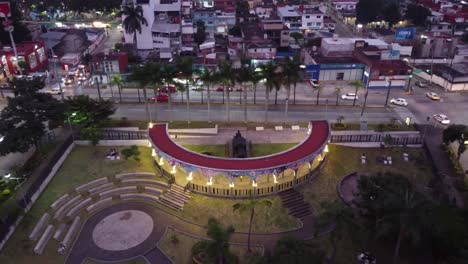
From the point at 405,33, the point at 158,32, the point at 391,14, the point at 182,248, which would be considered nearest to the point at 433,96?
the point at 405,33

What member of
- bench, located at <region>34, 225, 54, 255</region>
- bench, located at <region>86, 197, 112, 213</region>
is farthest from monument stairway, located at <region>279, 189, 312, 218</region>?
bench, located at <region>34, 225, 54, 255</region>

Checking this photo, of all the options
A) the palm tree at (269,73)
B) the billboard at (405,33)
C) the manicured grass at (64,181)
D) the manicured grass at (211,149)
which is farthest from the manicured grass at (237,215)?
the billboard at (405,33)

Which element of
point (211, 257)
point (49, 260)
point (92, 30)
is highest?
point (92, 30)

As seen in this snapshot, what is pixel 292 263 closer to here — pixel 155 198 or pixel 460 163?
pixel 155 198

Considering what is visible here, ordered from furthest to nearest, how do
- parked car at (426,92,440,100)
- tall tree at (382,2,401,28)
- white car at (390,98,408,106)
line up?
1. tall tree at (382,2,401,28)
2. parked car at (426,92,440,100)
3. white car at (390,98,408,106)

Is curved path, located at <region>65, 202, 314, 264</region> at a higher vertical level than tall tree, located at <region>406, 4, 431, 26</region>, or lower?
lower

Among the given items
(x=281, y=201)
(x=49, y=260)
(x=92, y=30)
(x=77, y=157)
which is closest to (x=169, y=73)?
(x=77, y=157)

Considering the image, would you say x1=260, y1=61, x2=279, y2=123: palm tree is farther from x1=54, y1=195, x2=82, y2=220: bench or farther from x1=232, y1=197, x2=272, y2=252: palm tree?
x1=54, y1=195, x2=82, y2=220: bench
